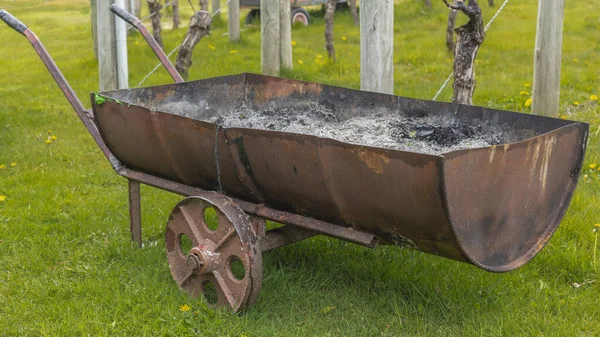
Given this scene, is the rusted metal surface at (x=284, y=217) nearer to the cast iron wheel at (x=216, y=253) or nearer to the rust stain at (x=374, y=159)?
the cast iron wheel at (x=216, y=253)

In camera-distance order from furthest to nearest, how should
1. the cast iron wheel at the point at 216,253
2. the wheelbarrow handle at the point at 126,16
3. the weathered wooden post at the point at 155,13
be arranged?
the weathered wooden post at the point at 155,13 < the wheelbarrow handle at the point at 126,16 < the cast iron wheel at the point at 216,253

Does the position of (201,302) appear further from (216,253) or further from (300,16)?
(300,16)

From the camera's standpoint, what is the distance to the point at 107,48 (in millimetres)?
6527

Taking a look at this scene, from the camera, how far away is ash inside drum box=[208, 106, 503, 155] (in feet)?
11.5

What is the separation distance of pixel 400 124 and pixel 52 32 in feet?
34.5

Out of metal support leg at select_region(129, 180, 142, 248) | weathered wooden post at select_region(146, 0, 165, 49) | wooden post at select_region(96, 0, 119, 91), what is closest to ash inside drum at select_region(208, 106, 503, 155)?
metal support leg at select_region(129, 180, 142, 248)

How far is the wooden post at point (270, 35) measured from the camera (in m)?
7.52

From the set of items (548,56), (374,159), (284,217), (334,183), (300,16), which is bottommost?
(284,217)

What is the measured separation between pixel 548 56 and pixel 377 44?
2.14 meters

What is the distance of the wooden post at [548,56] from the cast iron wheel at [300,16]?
23.4ft

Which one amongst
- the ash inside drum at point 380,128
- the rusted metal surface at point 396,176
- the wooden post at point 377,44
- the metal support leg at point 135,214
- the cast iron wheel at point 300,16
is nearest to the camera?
the rusted metal surface at point 396,176

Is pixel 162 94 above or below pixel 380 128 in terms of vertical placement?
above

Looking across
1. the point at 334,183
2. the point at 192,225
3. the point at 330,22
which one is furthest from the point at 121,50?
the point at 334,183

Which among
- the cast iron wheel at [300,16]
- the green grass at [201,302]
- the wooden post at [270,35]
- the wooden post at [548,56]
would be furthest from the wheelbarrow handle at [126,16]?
the cast iron wheel at [300,16]
